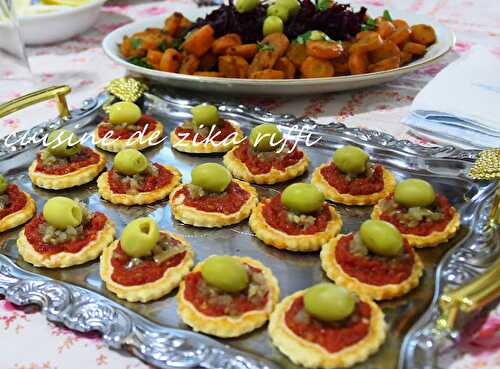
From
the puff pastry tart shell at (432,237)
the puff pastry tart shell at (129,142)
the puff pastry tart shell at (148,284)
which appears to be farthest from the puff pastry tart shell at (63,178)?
the puff pastry tart shell at (432,237)

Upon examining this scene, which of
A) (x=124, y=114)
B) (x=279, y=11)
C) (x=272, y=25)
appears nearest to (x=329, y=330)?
(x=124, y=114)

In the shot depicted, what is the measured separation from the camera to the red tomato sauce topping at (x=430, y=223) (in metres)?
2.22

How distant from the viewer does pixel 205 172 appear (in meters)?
2.46

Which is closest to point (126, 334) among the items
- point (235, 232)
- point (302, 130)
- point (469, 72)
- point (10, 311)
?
point (10, 311)

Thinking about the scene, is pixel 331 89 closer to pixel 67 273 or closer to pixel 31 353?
pixel 67 273

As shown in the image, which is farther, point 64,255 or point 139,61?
point 139,61

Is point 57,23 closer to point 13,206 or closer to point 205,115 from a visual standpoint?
point 205,115

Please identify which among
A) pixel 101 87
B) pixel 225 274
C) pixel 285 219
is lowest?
pixel 101 87

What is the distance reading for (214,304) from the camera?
190 cm

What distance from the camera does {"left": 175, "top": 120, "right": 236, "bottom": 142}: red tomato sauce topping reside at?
9.62ft

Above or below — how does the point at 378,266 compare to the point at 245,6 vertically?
below

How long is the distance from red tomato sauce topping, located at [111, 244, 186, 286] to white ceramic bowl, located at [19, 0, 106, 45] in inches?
101

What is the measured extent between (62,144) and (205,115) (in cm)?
70

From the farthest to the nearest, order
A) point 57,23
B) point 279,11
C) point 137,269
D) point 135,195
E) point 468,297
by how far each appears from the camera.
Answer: point 57,23 < point 279,11 < point 135,195 < point 137,269 < point 468,297
